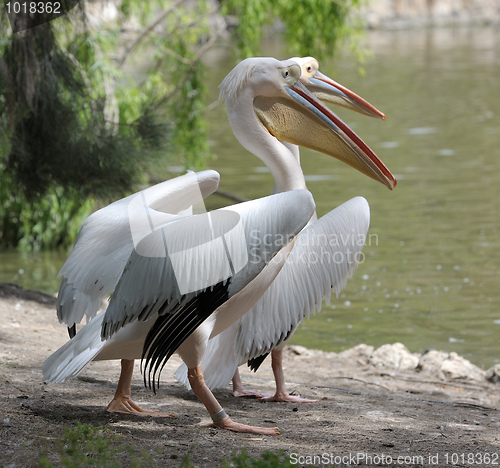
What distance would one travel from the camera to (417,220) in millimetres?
10359

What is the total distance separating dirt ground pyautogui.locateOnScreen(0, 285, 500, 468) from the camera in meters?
3.18

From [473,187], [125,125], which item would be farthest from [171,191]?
[473,187]

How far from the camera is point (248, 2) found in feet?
31.2

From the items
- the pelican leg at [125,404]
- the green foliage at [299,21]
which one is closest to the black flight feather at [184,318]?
the pelican leg at [125,404]

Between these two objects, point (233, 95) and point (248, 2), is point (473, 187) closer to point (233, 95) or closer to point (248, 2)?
point (248, 2)

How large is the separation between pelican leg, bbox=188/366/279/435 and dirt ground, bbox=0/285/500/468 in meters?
0.04

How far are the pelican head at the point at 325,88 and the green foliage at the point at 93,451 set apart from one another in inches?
89.2

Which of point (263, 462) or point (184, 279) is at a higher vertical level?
point (184, 279)

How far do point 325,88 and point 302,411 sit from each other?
6.02 ft

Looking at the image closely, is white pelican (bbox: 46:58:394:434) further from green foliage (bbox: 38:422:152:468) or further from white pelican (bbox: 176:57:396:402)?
green foliage (bbox: 38:422:152:468)

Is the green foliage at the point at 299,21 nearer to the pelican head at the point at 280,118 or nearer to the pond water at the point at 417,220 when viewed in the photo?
the pond water at the point at 417,220

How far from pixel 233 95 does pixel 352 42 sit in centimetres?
699

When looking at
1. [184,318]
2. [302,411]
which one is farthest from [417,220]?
[184,318]

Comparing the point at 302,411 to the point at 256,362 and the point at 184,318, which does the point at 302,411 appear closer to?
the point at 256,362
